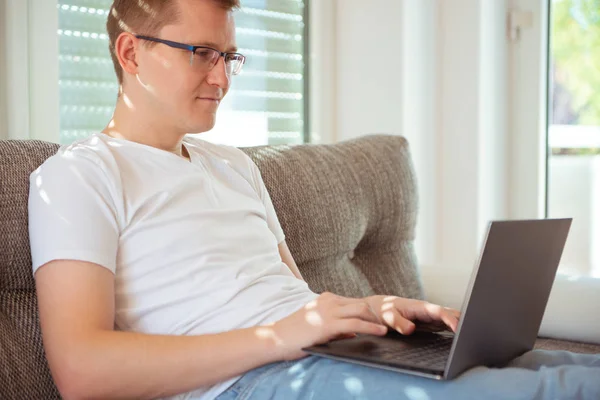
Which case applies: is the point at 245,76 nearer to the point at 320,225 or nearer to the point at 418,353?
the point at 320,225

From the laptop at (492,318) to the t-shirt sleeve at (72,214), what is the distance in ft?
1.20

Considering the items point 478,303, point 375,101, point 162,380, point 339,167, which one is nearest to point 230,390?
point 162,380

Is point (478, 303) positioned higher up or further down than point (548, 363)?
higher up

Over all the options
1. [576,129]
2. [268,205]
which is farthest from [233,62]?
[576,129]

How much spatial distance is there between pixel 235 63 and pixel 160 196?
0.32 meters

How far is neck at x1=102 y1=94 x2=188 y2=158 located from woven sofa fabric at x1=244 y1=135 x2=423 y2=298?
1.16 ft

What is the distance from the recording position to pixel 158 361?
1.20 m

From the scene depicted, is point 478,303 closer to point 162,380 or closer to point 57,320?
point 162,380

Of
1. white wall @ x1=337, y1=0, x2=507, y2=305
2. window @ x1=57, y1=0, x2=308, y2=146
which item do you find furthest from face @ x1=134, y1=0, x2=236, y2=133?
white wall @ x1=337, y1=0, x2=507, y2=305

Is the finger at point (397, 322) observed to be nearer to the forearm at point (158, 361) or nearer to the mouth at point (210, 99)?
the forearm at point (158, 361)

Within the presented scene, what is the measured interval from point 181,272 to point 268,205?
14.6 inches

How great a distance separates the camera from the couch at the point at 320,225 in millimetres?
1326

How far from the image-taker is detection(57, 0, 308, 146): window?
80.6 inches

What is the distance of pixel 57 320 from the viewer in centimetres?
119
